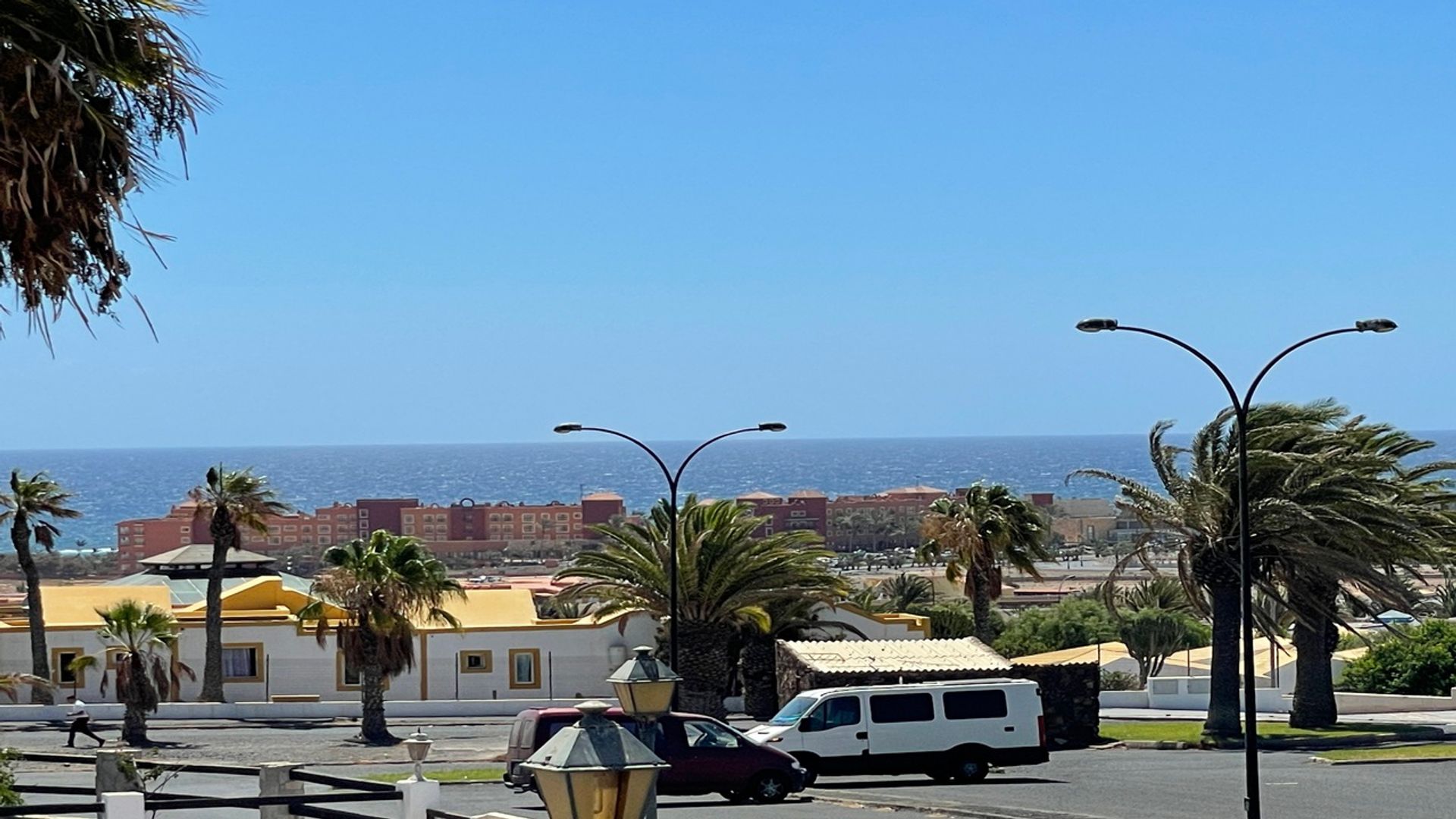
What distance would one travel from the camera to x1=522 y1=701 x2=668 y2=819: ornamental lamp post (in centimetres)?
842

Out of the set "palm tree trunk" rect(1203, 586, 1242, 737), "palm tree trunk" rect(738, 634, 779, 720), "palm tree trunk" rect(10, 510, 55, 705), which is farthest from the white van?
"palm tree trunk" rect(10, 510, 55, 705)

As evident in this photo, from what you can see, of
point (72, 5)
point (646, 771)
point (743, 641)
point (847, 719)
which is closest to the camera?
point (646, 771)

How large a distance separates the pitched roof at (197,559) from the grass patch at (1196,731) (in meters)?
38.1

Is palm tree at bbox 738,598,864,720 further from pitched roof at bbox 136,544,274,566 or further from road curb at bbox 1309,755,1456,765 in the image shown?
pitched roof at bbox 136,544,274,566

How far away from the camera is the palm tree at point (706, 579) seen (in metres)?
48.9

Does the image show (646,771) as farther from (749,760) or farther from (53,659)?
(53,659)

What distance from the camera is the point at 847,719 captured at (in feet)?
107

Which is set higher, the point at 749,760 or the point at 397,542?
the point at 397,542

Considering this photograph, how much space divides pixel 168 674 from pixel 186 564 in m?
23.4

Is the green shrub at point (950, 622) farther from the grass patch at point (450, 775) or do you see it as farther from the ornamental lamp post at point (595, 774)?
the ornamental lamp post at point (595, 774)

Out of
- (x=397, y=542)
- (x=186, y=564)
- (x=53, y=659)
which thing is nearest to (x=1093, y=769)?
(x=397, y=542)

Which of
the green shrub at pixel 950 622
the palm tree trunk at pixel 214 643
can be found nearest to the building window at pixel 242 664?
the palm tree trunk at pixel 214 643

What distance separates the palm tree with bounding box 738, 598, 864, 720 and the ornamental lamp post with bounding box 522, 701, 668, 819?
43.1m

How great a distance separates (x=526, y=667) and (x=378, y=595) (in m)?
10.2
